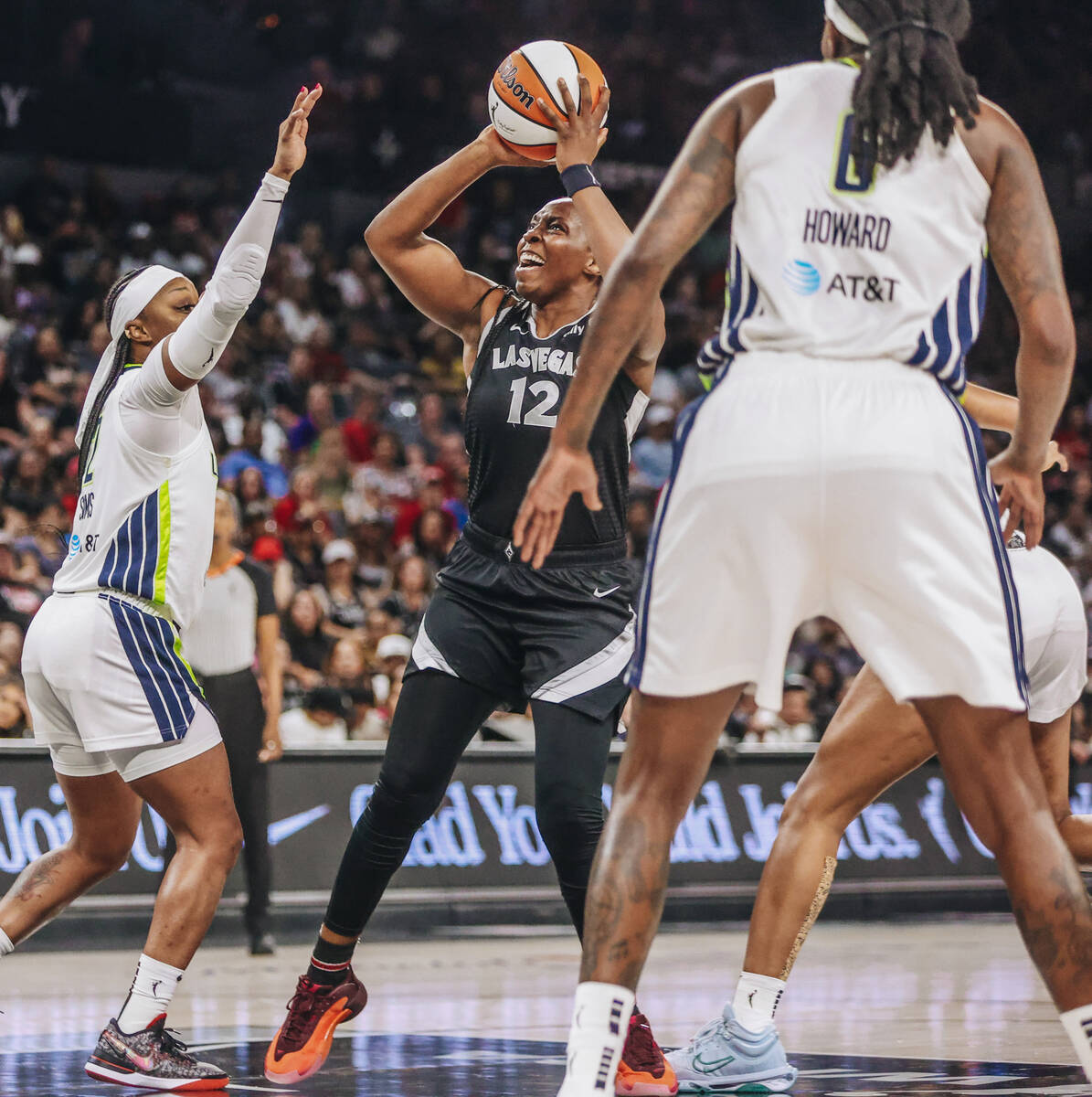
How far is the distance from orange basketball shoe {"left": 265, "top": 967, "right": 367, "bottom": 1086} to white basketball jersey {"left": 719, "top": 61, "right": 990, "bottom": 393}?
2270mm

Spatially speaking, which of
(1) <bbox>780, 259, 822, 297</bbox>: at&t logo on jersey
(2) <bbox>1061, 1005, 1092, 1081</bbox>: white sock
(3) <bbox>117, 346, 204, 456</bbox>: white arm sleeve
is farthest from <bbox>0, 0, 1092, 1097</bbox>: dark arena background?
(1) <bbox>780, 259, 822, 297</bbox>: at&t logo on jersey

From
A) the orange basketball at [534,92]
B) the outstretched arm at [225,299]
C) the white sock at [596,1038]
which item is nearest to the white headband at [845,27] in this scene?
the orange basketball at [534,92]

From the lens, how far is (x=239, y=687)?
8547 millimetres

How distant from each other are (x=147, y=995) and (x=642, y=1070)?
1.33 meters

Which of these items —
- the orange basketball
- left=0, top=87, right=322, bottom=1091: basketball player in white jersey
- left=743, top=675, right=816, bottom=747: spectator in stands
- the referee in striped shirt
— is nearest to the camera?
left=0, top=87, right=322, bottom=1091: basketball player in white jersey

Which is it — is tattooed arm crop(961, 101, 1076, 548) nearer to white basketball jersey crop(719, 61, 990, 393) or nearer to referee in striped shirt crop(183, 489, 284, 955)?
white basketball jersey crop(719, 61, 990, 393)

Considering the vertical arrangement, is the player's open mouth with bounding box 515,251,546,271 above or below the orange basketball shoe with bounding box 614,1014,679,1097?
above

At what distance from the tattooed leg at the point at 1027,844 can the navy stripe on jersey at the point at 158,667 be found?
2209 millimetres

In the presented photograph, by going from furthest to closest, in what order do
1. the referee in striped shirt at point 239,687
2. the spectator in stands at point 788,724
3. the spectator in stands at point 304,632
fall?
the spectator in stands at point 788,724 → the spectator in stands at point 304,632 → the referee in striped shirt at point 239,687

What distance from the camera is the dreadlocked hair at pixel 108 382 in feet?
15.9

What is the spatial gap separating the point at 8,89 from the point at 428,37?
17.0 feet

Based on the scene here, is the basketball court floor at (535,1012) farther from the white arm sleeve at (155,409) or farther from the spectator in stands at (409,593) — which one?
the spectator in stands at (409,593)

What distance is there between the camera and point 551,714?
445cm

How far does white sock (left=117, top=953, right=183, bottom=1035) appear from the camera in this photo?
4.49 m
